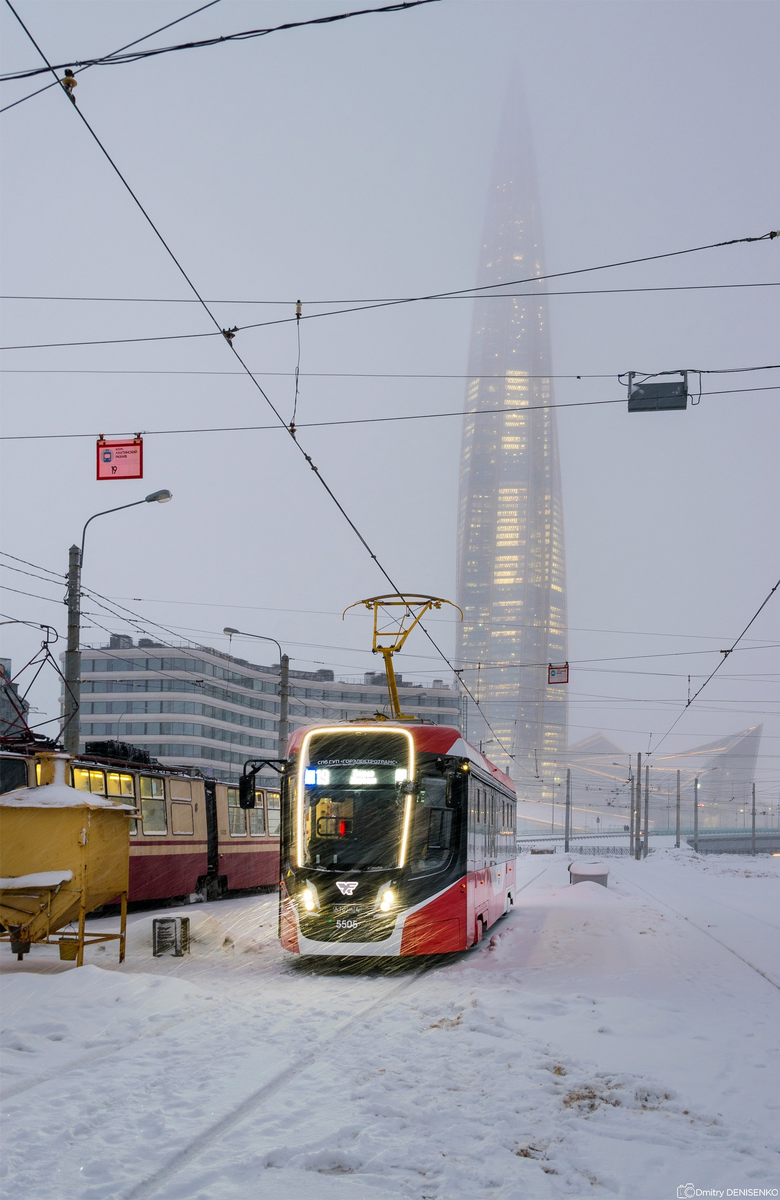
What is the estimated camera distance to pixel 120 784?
1925 centimetres

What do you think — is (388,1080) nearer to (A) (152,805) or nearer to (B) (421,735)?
(B) (421,735)

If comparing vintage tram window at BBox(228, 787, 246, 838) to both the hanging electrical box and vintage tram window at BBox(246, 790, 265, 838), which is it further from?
the hanging electrical box

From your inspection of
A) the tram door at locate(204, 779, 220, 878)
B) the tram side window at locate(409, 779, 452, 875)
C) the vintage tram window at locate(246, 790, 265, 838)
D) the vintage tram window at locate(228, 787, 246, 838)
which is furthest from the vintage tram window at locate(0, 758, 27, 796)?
the vintage tram window at locate(246, 790, 265, 838)

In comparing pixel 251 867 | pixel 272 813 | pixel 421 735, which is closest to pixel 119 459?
pixel 421 735

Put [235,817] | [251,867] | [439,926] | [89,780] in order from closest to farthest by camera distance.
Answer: [439,926] → [89,780] → [235,817] → [251,867]

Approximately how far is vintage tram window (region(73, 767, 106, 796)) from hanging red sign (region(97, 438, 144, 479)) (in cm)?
515

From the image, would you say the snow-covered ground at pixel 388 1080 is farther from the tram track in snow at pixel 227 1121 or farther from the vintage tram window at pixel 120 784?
the vintage tram window at pixel 120 784

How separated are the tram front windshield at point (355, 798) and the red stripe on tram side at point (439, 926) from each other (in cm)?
76

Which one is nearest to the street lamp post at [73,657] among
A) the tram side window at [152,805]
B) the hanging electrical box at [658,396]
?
the tram side window at [152,805]

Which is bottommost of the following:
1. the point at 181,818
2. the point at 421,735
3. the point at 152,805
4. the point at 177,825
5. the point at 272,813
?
the point at 272,813

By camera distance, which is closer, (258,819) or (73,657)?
(73,657)

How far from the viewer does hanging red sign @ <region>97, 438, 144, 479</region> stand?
16688 millimetres

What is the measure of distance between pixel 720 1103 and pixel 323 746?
25.0 ft

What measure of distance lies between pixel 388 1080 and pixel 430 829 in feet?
20.5
